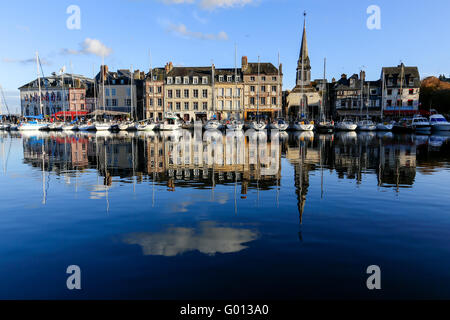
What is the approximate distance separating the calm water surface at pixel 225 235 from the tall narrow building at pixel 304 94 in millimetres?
72405

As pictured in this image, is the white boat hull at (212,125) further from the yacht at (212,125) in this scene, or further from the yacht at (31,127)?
the yacht at (31,127)

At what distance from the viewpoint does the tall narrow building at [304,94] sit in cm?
8594

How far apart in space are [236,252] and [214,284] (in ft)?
4.78

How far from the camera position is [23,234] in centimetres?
862

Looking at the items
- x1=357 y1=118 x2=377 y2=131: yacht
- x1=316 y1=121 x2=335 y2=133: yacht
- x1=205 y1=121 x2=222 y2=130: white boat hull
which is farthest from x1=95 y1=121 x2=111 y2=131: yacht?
x1=357 y1=118 x2=377 y2=131: yacht

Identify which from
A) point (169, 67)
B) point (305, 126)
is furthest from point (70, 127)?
point (305, 126)

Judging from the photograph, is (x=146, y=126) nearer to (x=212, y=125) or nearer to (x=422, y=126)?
(x=212, y=125)

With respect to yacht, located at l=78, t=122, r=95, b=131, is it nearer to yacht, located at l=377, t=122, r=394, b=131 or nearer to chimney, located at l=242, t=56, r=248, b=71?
chimney, located at l=242, t=56, r=248, b=71

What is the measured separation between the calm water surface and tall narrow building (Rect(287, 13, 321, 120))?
238ft

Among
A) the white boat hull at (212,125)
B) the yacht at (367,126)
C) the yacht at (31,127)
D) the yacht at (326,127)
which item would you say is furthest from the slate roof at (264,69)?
the yacht at (31,127)

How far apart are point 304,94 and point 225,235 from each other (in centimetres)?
8308

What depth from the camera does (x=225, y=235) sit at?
331 inches

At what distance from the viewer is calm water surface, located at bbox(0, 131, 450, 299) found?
6.01 m
